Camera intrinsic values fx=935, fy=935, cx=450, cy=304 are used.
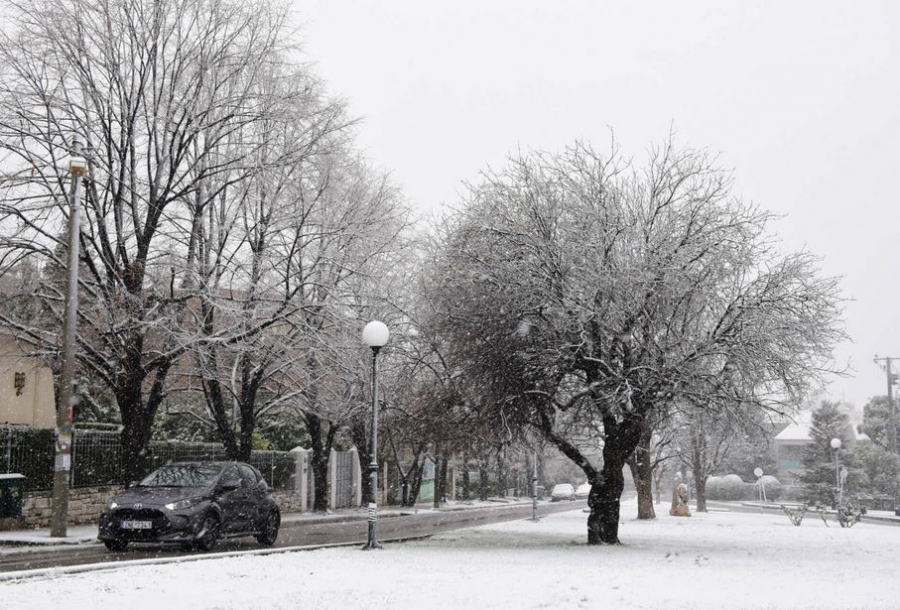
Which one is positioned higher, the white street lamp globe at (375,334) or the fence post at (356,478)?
the white street lamp globe at (375,334)

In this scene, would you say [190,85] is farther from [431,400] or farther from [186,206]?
[431,400]

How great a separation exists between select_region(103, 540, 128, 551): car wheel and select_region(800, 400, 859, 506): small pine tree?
53205 mm

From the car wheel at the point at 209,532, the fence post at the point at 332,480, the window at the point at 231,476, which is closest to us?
the car wheel at the point at 209,532

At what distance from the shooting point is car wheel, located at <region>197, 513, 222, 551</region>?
51.6 feet

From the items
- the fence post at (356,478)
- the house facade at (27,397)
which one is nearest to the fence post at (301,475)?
the fence post at (356,478)

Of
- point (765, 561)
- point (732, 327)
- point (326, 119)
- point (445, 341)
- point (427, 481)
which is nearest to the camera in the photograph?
point (765, 561)

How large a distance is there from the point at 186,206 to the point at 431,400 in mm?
9248

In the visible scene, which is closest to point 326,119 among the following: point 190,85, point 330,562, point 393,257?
point 190,85

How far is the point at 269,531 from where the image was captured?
1786 cm

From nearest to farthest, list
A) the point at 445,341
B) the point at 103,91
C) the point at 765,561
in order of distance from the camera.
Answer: the point at 765,561, the point at 445,341, the point at 103,91

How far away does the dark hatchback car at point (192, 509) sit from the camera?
1530 centimetres

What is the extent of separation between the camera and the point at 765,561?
16.4 m

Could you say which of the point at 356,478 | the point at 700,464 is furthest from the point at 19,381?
the point at 700,464

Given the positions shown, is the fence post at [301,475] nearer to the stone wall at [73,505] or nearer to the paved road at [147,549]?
the paved road at [147,549]
